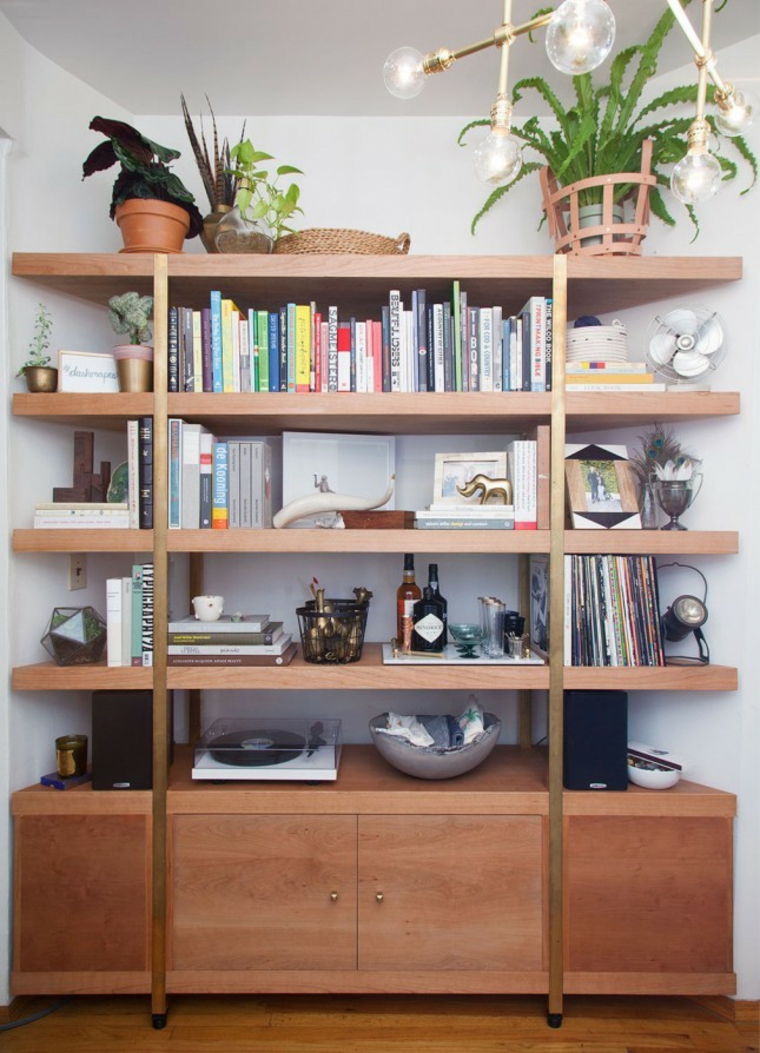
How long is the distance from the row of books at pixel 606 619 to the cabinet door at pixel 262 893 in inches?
31.4

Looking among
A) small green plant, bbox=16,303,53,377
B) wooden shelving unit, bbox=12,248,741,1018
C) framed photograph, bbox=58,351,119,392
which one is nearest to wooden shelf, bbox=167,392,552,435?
wooden shelving unit, bbox=12,248,741,1018

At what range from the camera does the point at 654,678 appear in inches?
71.7

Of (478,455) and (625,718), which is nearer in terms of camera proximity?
(625,718)

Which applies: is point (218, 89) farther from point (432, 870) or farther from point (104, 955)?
point (104, 955)

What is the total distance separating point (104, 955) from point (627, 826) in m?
1.43

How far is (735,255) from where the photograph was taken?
1.92m

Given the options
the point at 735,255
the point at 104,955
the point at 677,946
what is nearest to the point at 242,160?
the point at 735,255

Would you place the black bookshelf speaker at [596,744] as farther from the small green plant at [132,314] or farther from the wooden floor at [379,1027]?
the small green plant at [132,314]

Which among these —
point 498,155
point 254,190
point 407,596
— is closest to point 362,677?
point 407,596

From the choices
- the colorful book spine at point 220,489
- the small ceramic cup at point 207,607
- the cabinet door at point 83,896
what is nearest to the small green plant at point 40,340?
the colorful book spine at point 220,489

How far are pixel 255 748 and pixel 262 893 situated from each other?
0.37 meters

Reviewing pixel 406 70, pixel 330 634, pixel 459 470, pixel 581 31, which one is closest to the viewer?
pixel 581 31

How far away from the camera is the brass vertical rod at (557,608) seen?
1.80 m

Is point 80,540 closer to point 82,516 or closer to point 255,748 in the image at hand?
point 82,516
